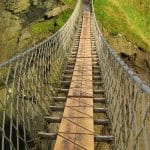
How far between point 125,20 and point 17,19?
6091mm

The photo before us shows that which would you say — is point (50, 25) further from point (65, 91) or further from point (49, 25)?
point (65, 91)

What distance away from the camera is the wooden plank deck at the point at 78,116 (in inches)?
201

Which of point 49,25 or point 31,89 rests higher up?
point 49,25

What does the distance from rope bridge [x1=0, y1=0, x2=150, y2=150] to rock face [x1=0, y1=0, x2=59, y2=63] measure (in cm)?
329

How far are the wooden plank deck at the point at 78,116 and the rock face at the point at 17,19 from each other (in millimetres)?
10520

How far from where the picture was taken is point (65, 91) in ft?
26.4

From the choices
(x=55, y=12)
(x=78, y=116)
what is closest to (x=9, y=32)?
(x=55, y=12)

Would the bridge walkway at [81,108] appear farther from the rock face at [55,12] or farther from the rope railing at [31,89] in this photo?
the rock face at [55,12]

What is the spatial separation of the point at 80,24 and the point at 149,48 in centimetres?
372

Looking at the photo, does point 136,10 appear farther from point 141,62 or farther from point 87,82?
point 87,82

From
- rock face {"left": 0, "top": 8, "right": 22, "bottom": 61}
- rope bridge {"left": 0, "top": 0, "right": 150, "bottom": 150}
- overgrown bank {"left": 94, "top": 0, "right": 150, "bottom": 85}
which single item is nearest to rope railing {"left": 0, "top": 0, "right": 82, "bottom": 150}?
rope bridge {"left": 0, "top": 0, "right": 150, "bottom": 150}

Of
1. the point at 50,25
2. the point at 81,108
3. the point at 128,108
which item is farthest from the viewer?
the point at 50,25

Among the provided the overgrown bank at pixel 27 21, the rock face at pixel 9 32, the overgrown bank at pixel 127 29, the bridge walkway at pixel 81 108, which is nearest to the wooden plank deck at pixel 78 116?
the bridge walkway at pixel 81 108

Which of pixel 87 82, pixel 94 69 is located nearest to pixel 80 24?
pixel 94 69
